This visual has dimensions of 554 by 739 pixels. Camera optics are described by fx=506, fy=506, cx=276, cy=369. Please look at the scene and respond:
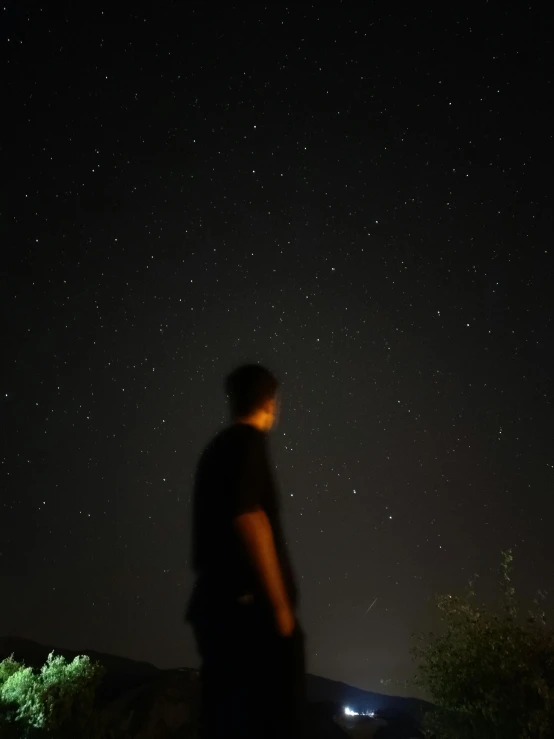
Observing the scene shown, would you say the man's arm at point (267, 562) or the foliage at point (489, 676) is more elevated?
the man's arm at point (267, 562)

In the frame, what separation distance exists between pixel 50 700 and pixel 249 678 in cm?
2179

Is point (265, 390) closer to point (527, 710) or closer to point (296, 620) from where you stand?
point (296, 620)

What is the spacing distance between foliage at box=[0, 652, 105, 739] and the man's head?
20715 millimetres

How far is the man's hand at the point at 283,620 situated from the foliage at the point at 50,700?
20.7 m

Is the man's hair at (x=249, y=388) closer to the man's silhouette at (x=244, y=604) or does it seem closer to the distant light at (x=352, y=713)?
the man's silhouette at (x=244, y=604)

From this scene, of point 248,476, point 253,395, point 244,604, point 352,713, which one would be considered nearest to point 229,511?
point 248,476

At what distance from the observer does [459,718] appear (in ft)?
50.8

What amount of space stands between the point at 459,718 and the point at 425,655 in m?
1.86

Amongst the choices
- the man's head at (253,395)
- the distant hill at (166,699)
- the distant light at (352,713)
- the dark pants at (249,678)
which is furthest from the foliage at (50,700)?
the distant light at (352,713)

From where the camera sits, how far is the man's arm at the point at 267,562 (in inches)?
66.4

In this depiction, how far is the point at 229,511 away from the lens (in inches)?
70.4

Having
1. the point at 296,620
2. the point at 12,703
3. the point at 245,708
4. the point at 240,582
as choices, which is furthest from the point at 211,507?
the point at 12,703

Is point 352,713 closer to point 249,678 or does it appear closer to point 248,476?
point 249,678

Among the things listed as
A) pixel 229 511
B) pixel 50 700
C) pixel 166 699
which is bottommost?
pixel 166 699
